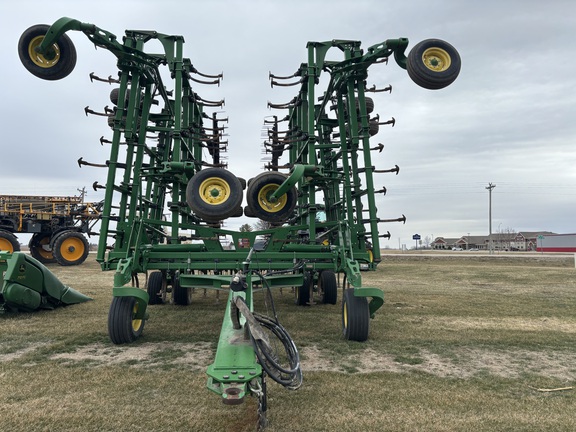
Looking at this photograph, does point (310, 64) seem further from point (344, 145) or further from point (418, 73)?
point (418, 73)

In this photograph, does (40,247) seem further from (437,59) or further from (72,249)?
(437,59)

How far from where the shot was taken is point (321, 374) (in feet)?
14.8

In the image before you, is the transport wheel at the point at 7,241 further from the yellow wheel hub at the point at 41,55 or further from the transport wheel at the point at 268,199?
the transport wheel at the point at 268,199

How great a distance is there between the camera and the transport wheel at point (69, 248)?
1862 centimetres

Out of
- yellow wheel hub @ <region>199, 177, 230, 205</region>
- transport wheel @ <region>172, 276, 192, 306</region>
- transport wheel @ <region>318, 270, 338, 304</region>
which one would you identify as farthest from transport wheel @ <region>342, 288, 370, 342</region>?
transport wheel @ <region>172, 276, 192, 306</region>

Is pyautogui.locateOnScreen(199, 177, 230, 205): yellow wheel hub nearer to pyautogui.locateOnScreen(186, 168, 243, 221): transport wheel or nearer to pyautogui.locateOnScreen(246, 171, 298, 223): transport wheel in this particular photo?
pyautogui.locateOnScreen(186, 168, 243, 221): transport wheel

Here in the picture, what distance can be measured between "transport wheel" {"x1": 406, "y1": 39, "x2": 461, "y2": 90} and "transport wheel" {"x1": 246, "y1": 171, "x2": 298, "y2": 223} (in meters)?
2.85

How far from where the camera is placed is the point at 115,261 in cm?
679

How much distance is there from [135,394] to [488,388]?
3.52 meters

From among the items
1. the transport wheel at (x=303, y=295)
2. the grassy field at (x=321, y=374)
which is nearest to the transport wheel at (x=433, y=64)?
the grassy field at (x=321, y=374)

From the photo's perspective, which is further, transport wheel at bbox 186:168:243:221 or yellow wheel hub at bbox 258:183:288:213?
yellow wheel hub at bbox 258:183:288:213

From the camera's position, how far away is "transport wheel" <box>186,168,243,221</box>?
6.66 m

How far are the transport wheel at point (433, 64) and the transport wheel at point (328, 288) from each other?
15.7 feet

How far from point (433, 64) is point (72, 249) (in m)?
17.8
